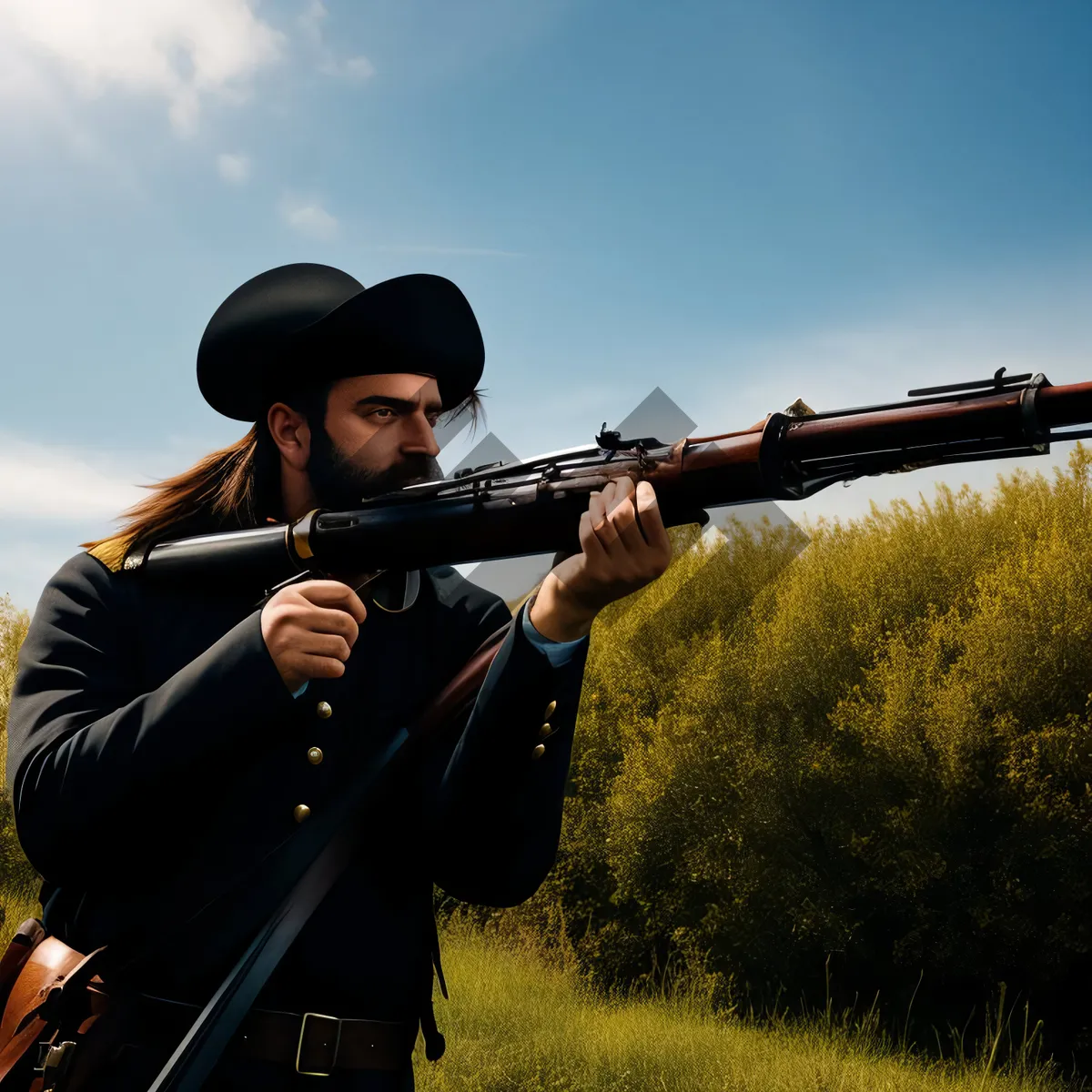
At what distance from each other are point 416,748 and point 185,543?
0.95 meters

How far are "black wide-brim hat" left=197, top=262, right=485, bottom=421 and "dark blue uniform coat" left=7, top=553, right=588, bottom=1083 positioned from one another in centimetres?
71

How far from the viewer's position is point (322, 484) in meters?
3.43

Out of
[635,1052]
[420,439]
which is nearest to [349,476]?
[420,439]

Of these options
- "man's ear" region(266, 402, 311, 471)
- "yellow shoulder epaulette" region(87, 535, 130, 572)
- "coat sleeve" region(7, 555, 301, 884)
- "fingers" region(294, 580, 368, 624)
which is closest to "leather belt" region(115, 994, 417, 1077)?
"coat sleeve" region(7, 555, 301, 884)

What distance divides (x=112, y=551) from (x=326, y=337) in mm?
924

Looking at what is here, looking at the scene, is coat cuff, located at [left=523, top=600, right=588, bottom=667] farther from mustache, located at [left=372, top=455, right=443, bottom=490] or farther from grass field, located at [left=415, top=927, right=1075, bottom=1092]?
grass field, located at [left=415, top=927, right=1075, bottom=1092]

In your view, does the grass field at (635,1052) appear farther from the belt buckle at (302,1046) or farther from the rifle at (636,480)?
the rifle at (636,480)

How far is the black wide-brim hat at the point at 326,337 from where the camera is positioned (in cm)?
347

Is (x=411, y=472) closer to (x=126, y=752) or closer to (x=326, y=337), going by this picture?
(x=326, y=337)

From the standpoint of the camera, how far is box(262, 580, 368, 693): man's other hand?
2.81 m

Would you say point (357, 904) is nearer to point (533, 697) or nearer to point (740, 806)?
point (533, 697)

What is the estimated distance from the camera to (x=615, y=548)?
2.80m

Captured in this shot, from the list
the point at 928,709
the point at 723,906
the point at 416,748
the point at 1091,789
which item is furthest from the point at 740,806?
the point at 416,748

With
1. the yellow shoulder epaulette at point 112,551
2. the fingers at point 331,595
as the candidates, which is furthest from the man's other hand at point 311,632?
the yellow shoulder epaulette at point 112,551
